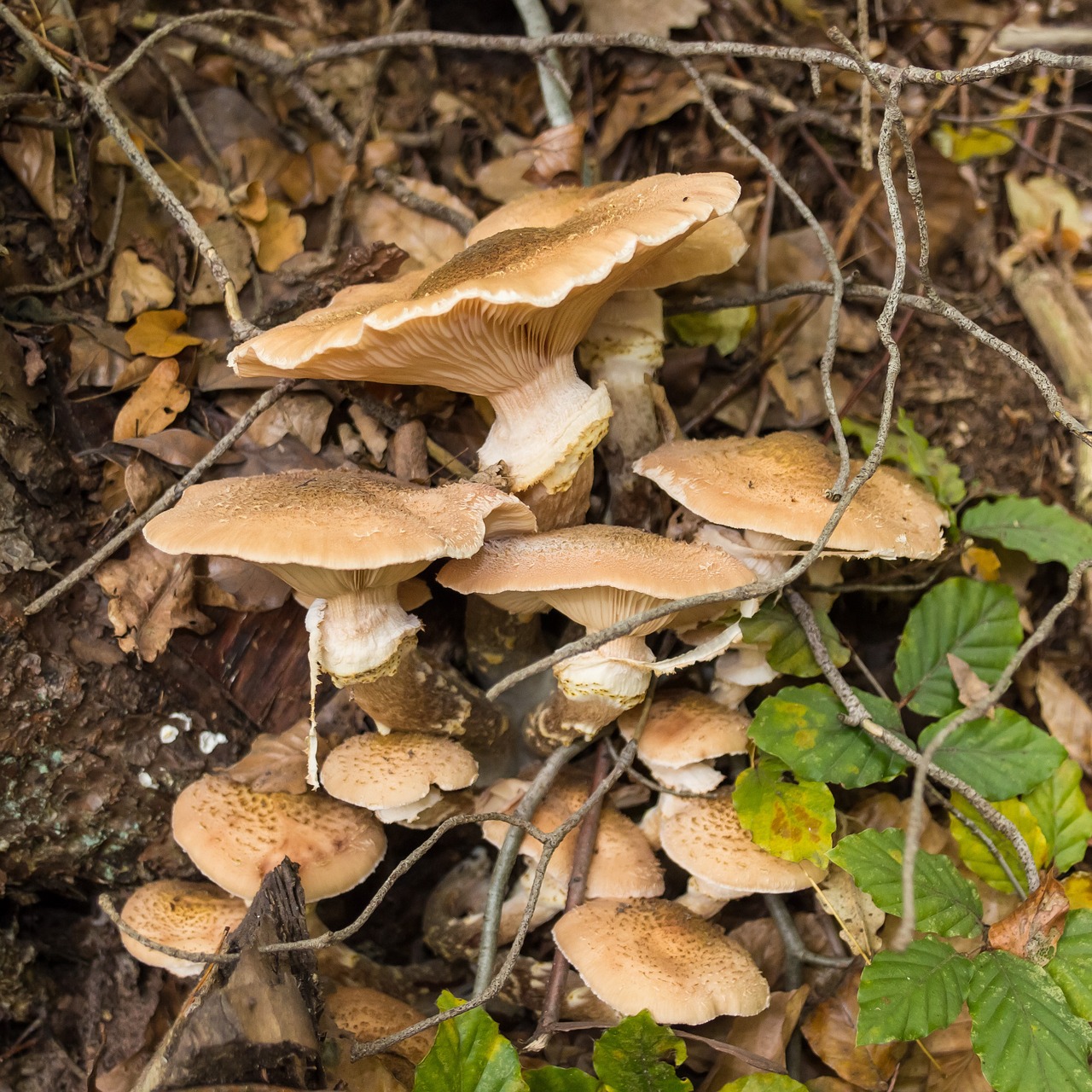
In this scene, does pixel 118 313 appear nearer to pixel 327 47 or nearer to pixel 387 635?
pixel 327 47

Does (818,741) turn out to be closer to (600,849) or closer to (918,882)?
(918,882)

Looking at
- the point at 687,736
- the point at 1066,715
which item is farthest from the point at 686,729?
the point at 1066,715

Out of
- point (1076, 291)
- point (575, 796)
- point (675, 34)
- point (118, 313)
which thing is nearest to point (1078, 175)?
point (1076, 291)

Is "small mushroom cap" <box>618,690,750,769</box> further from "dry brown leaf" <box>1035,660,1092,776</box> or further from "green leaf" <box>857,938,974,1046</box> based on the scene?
"dry brown leaf" <box>1035,660,1092,776</box>

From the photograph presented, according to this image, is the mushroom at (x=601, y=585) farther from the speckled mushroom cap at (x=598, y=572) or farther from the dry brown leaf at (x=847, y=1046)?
the dry brown leaf at (x=847, y=1046)

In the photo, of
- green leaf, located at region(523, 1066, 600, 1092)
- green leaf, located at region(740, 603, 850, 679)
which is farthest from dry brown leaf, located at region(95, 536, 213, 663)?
green leaf, located at region(740, 603, 850, 679)

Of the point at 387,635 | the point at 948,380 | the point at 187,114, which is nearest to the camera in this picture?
the point at 387,635

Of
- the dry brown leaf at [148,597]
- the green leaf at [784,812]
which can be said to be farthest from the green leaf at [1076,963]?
the dry brown leaf at [148,597]
